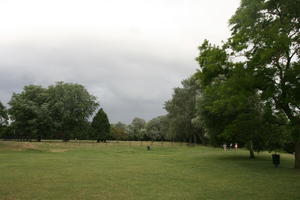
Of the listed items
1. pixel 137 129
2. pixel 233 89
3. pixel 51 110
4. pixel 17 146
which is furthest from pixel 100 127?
pixel 233 89

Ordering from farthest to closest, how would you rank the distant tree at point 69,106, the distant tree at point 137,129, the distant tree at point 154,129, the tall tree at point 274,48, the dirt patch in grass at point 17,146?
the distant tree at point 137,129, the distant tree at point 154,129, the distant tree at point 69,106, the dirt patch in grass at point 17,146, the tall tree at point 274,48

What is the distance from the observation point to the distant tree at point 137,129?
A: 346 feet

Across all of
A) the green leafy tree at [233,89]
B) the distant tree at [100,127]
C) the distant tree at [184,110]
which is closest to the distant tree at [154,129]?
the distant tree at [100,127]

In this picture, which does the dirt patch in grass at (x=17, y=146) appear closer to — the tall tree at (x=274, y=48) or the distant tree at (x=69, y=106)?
the distant tree at (x=69, y=106)

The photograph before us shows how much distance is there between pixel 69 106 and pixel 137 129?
5295cm

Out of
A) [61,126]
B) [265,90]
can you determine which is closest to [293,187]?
[265,90]

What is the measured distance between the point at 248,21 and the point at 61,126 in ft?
→ 177

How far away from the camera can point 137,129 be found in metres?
115

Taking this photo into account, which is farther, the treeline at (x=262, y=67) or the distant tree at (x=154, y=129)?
the distant tree at (x=154, y=129)

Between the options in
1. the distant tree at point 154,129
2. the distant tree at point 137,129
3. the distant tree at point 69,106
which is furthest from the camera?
the distant tree at point 137,129

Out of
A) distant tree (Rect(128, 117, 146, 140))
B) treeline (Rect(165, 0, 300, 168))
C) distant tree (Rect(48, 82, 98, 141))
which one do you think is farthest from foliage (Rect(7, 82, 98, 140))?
treeline (Rect(165, 0, 300, 168))

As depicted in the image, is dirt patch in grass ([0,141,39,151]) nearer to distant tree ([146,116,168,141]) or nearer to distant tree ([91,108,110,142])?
distant tree ([91,108,110,142])

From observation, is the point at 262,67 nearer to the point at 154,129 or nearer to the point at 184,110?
the point at 184,110

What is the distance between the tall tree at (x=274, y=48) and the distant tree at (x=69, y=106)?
168 feet
